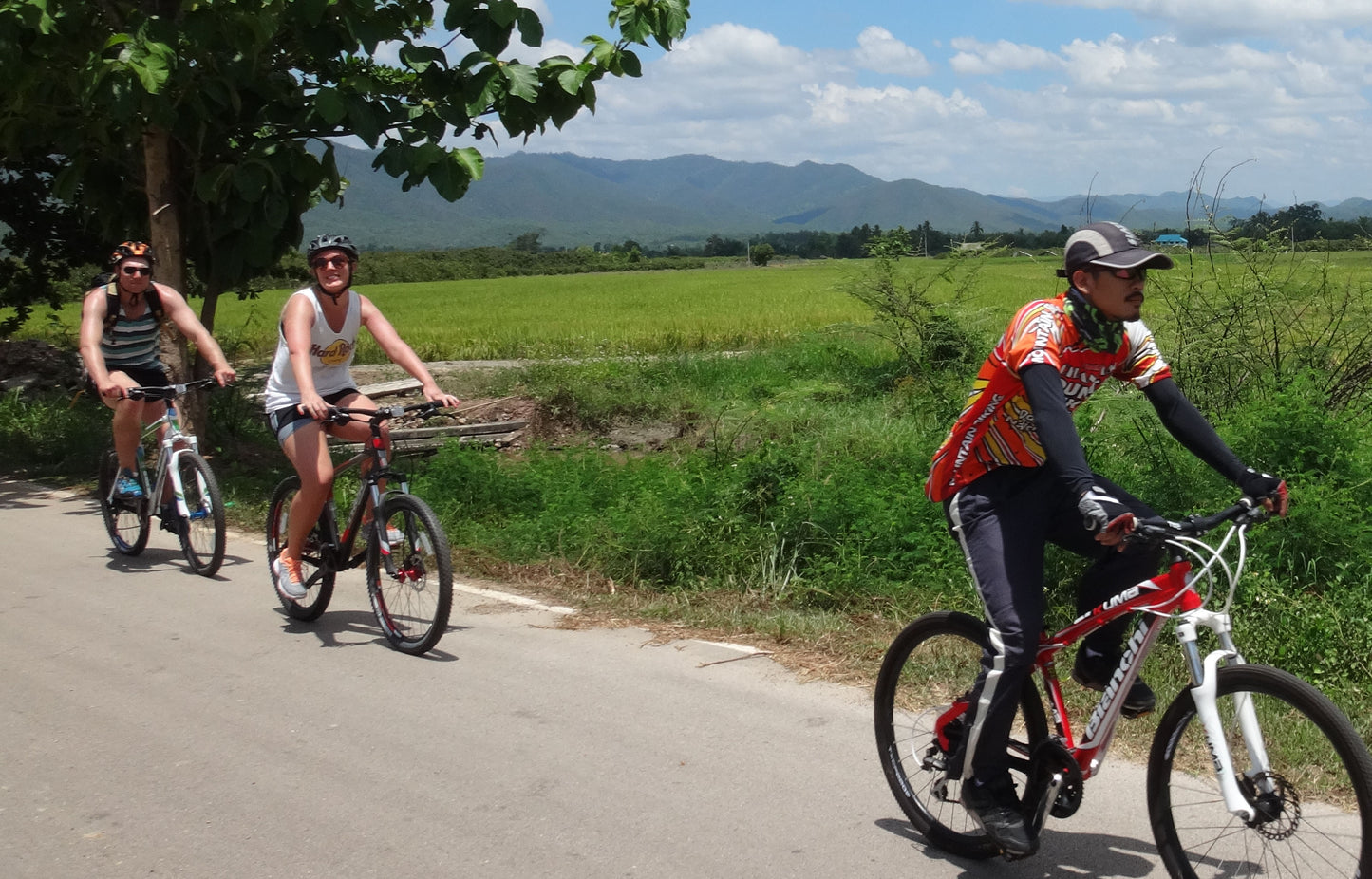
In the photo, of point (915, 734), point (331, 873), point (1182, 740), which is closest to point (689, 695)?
point (915, 734)

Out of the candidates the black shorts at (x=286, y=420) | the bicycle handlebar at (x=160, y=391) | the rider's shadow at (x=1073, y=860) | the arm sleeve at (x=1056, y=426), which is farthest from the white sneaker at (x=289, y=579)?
the arm sleeve at (x=1056, y=426)

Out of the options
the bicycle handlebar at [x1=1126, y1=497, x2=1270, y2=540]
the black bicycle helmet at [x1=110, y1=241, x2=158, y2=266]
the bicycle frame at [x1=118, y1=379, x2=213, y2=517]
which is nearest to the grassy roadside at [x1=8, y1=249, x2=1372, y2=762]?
the bicycle frame at [x1=118, y1=379, x2=213, y2=517]

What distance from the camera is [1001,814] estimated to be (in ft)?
11.8

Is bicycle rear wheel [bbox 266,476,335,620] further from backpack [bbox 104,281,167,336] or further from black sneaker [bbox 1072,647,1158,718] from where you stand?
black sneaker [bbox 1072,647,1158,718]

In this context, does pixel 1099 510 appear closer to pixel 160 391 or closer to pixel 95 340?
pixel 160 391

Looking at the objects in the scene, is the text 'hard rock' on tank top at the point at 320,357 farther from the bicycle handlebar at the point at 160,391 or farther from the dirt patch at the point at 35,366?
the dirt patch at the point at 35,366

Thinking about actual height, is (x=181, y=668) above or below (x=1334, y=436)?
below

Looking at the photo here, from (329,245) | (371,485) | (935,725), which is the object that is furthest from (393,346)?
(935,725)

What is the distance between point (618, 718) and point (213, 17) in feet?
20.0

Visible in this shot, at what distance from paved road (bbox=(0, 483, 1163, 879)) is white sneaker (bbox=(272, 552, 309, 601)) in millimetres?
201

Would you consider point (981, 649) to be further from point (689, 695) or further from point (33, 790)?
point (33, 790)

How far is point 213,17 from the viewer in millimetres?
8617

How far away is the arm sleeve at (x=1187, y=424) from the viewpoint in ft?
11.3

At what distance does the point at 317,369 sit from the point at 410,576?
1.23 m
